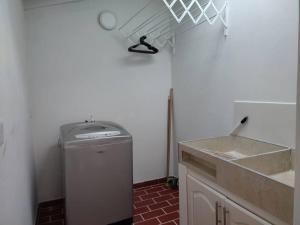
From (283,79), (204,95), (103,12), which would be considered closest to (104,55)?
(103,12)

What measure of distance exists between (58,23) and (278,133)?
7.72ft

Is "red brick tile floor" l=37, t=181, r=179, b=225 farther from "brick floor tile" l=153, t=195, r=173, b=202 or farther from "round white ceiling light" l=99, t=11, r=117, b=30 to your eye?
"round white ceiling light" l=99, t=11, r=117, b=30

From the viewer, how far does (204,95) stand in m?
2.49

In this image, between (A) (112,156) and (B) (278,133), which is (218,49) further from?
(A) (112,156)

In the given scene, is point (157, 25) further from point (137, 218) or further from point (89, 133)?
point (137, 218)

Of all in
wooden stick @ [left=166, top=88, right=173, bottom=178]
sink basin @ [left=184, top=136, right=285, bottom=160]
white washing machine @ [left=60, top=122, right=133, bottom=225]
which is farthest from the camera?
wooden stick @ [left=166, top=88, right=173, bottom=178]

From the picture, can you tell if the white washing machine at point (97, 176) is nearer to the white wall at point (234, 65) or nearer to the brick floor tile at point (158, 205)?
the brick floor tile at point (158, 205)

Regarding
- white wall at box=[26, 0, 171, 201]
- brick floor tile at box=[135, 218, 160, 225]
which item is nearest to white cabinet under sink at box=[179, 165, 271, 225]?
brick floor tile at box=[135, 218, 160, 225]

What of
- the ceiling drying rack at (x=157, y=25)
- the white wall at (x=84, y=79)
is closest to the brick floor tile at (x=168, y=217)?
the white wall at (x=84, y=79)

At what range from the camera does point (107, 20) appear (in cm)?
269

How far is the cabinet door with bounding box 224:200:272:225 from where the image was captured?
112 centimetres

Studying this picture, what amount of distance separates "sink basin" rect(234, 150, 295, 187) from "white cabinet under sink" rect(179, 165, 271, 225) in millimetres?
254

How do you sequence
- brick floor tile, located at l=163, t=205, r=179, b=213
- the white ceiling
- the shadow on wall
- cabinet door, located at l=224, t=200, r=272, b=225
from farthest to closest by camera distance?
1. the shadow on wall
2. brick floor tile, located at l=163, t=205, r=179, b=213
3. the white ceiling
4. cabinet door, located at l=224, t=200, r=272, b=225

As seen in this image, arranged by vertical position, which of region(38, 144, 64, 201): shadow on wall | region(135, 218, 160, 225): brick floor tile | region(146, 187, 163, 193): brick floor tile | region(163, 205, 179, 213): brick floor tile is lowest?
region(135, 218, 160, 225): brick floor tile
